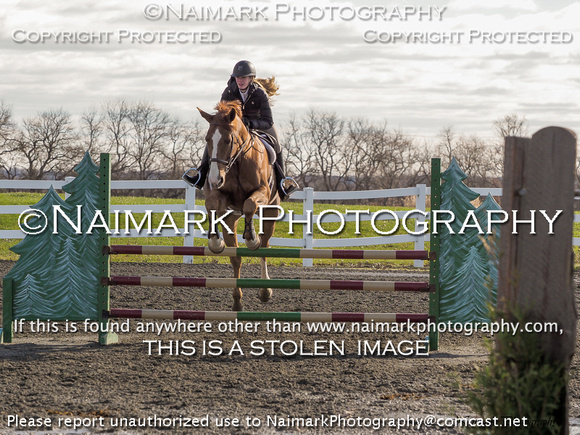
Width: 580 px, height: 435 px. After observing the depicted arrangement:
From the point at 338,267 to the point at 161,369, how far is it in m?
8.81

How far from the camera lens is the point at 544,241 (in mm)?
2719

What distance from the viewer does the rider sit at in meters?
7.07

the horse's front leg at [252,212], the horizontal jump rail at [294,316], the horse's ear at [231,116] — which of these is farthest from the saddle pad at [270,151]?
the horizontal jump rail at [294,316]

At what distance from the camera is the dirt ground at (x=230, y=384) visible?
3969mm

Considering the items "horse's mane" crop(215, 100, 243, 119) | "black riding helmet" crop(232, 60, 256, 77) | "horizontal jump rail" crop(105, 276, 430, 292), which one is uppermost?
"black riding helmet" crop(232, 60, 256, 77)

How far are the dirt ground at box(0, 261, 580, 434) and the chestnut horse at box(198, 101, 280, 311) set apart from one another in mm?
1079

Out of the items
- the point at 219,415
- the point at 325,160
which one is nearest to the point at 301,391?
the point at 219,415

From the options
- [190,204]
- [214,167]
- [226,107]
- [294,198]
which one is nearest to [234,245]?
[214,167]

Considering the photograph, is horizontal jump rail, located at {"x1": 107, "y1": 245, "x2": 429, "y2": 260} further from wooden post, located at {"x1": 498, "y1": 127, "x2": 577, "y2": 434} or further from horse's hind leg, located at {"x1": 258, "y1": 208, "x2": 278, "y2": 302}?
wooden post, located at {"x1": 498, "y1": 127, "x2": 577, "y2": 434}

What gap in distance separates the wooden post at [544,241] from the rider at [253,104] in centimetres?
438

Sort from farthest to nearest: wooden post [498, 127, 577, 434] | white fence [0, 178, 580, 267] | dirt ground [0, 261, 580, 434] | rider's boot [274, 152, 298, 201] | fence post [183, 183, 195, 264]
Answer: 1. white fence [0, 178, 580, 267]
2. fence post [183, 183, 195, 264]
3. rider's boot [274, 152, 298, 201]
4. dirt ground [0, 261, 580, 434]
5. wooden post [498, 127, 577, 434]

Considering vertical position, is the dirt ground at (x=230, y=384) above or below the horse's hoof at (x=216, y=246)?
below

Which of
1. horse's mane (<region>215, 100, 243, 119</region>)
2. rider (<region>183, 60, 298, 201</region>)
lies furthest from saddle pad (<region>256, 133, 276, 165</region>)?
horse's mane (<region>215, 100, 243, 119</region>)

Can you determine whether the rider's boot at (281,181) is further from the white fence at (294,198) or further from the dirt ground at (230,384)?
the white fence at (294,198)
